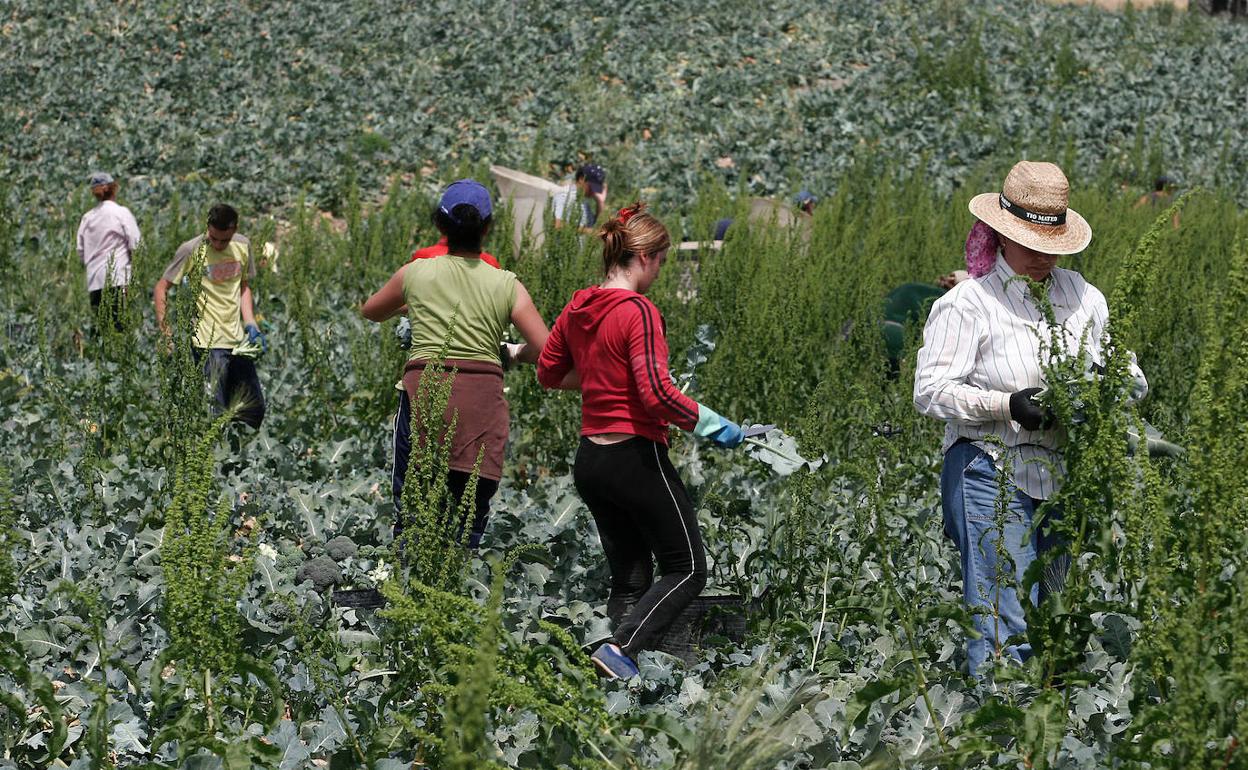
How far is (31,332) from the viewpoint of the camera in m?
6.95

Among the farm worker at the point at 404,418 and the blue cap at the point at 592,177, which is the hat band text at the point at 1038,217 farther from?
the blue cap at the point at 592,177

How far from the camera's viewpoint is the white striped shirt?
124 inches

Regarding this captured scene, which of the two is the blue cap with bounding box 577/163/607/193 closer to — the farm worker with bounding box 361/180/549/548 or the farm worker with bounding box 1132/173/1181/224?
the farm worker with bounding box 1132/173/1181/224

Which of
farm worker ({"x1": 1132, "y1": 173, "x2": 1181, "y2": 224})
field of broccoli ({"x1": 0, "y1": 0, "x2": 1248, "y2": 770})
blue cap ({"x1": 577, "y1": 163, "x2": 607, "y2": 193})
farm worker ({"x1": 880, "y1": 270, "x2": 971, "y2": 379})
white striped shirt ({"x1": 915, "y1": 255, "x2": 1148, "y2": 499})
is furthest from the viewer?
farm worker ({"x1": 1132, "y1": 173, "x2": 1181, "y2": 224})

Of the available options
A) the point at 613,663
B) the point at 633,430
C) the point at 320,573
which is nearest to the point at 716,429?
the point at 633,430

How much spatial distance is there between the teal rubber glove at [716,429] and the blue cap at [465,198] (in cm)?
102

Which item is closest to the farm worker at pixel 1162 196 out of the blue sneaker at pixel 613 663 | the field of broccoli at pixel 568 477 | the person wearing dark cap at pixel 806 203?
the field of broccoli at pixel 568 477

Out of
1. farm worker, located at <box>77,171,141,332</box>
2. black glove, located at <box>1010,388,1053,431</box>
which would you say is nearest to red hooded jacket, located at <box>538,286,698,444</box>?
black glove, located at <box>1010,388,1053,431</box>

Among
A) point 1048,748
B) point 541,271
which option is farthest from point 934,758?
point 541,271

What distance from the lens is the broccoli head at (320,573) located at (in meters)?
4.28

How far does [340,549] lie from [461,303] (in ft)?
3.61

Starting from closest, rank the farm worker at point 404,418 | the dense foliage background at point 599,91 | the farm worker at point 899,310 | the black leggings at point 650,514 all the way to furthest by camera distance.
Answer: the black leggings at point 650,514, the farm worker at point 404,418, the farm worker at point 899,310, the dense foliage background at point 599,91

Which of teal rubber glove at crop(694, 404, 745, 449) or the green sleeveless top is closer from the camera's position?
teal rubber glove at crop(694, 404, 745, 449)

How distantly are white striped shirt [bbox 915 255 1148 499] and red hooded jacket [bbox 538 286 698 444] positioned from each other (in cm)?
65
